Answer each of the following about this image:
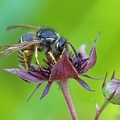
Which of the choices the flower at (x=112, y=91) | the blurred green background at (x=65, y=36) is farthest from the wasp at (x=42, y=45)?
→ the blurred green background at (x=65, y=36)

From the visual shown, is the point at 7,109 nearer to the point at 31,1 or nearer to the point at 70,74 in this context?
the point at 31,1

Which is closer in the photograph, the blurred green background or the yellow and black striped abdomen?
the yellow and black striped abdomen

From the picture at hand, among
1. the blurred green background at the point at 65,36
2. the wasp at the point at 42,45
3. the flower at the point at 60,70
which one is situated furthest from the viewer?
the blurred green background at the point at 65,36

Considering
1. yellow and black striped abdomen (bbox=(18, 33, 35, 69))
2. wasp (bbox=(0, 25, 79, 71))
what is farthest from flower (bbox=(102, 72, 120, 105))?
yellow and black striped abdomen (bbox=(18, 33, 35, 69))

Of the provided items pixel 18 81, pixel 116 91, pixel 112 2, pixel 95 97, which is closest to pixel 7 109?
pixel 18 81

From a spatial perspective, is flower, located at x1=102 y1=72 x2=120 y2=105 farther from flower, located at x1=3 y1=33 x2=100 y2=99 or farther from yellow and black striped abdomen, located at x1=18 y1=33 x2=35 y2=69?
yellow and black striped abdomen, located at x1=18 y1=33 x2=35 y2=69

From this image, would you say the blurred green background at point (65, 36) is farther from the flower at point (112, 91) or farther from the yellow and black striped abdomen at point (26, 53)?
the flower at point (112, 91)

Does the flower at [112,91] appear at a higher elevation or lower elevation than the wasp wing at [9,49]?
lower
